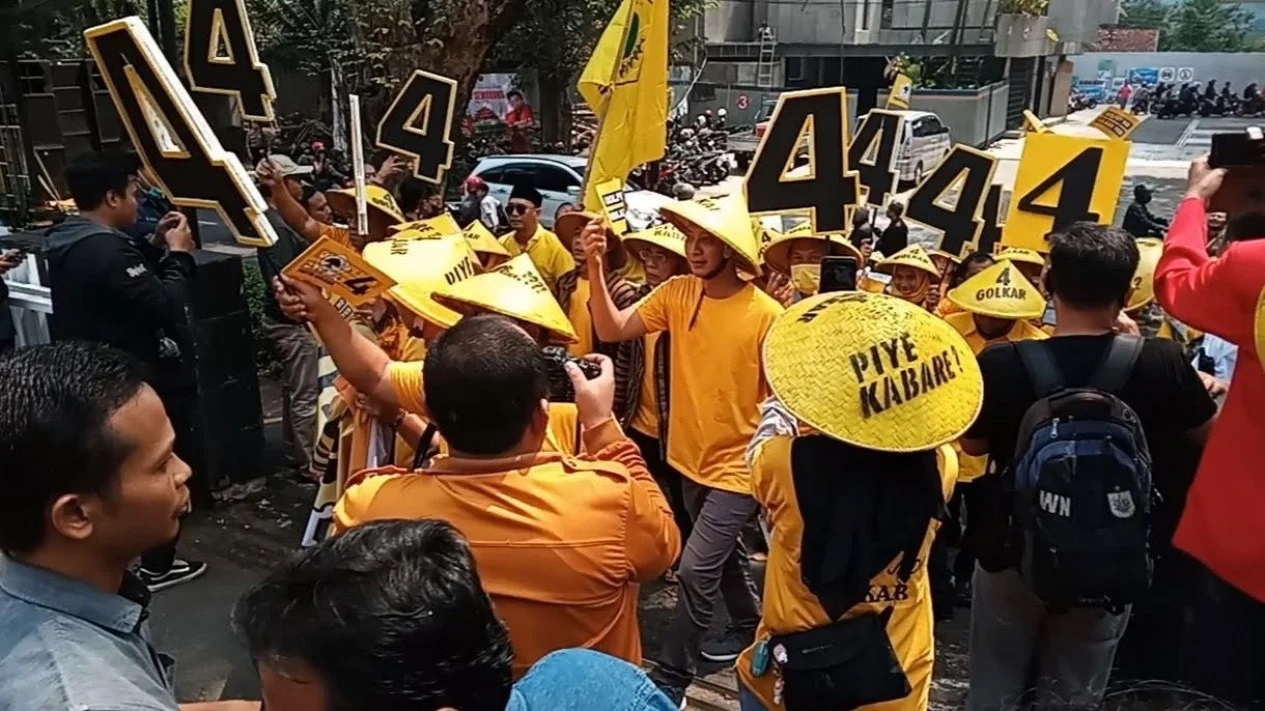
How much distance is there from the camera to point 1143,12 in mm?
69938

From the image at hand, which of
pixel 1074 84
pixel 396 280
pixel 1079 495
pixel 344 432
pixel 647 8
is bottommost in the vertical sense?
pixel 1074 84

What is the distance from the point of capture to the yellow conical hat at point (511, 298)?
2.86 meters

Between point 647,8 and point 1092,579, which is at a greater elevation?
point 647,8

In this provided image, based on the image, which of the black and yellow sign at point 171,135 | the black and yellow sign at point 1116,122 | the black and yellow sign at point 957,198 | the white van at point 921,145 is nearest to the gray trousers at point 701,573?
the black and yellow sign at point 171,135

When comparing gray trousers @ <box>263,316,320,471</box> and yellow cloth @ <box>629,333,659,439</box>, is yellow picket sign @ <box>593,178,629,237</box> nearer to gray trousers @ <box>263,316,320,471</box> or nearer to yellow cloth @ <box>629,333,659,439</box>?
yellow cloth @ <box>629,333,659,439</box>

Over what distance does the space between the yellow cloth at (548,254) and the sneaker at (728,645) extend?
2.09 m

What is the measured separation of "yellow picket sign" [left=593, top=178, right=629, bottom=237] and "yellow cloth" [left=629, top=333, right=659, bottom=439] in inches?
26.6

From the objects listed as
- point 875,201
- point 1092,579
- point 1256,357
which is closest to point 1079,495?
point 1092,579

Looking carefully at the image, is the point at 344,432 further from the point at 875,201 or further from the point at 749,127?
the point at 749,127

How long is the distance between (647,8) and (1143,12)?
253 feet

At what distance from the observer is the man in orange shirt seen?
200 centimetres

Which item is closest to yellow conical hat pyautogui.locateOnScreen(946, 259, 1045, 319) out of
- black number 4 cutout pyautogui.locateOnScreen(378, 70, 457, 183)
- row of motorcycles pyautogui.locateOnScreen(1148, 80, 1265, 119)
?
black number 4 cutout pyautogui.locateOnScreen(378, 70, 457, 183)

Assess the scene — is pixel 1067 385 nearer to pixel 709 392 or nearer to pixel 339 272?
pixel 709 392

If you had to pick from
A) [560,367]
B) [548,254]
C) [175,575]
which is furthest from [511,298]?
[548,254]
